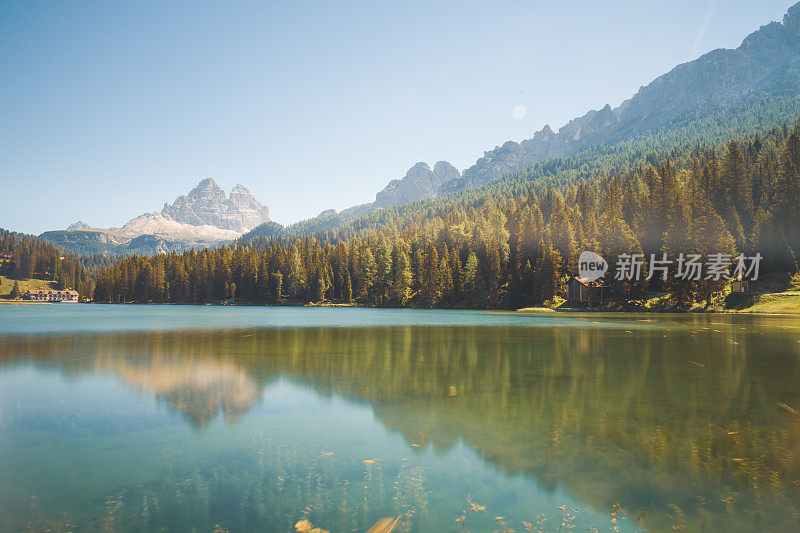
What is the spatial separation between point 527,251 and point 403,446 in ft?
319

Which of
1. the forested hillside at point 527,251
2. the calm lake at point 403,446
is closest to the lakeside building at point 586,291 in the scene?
the forested hillside at point 527,251

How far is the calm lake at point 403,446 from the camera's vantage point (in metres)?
Answer: 7.29

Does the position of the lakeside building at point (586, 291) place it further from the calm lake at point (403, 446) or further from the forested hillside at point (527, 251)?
the calm lake at point (403, 446)

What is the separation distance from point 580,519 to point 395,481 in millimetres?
3451

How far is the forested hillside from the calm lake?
72929 mm

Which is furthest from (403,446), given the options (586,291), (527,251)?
(527,251)

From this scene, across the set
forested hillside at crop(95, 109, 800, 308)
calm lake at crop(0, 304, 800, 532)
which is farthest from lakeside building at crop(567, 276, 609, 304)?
calm lake at crop(0, 304, 800, 532)

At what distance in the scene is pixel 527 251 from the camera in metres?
103

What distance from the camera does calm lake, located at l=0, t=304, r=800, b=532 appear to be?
7.29 m

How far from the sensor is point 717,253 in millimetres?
77125

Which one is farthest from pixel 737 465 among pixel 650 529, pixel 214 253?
pixel 214 253

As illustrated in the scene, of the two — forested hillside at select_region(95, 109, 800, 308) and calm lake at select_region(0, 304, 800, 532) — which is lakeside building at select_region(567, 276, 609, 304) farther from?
calm lake at select_region(0, 304, 800, 532)

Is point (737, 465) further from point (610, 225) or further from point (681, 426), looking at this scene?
point (610, 225)

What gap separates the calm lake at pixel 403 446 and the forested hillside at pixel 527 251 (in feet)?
239
